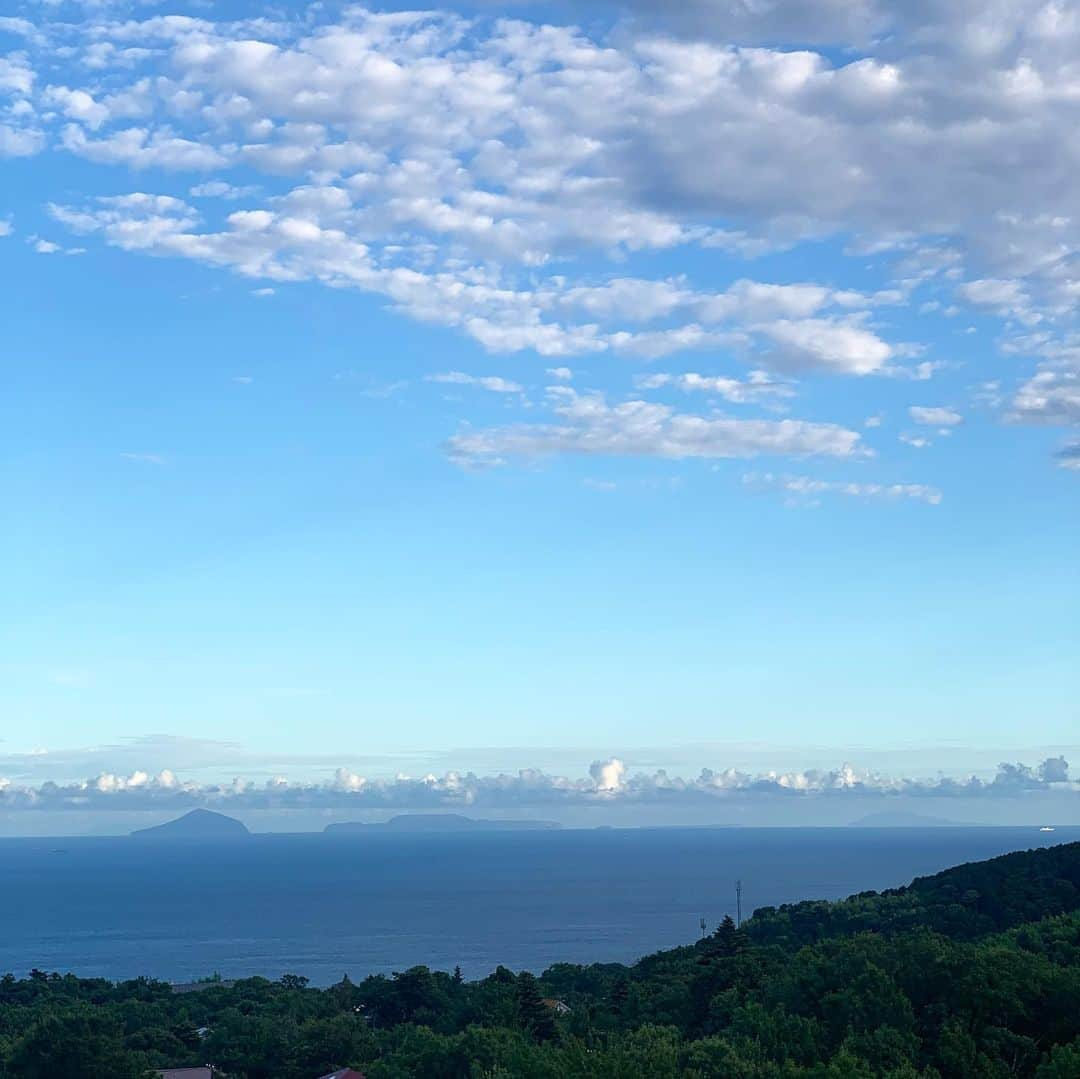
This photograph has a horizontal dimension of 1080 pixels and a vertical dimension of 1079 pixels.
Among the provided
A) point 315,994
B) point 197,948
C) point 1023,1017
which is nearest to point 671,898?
point 197,948

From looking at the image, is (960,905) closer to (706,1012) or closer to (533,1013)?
(706,1012)

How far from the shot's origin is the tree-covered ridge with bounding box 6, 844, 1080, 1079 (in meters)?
28.1

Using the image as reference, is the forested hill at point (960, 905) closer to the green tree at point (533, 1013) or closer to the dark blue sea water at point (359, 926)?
the green tree at point (533, 1013)

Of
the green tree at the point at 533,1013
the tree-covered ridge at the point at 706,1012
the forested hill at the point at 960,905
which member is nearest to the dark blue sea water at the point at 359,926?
the forested hill at the point at 960,905

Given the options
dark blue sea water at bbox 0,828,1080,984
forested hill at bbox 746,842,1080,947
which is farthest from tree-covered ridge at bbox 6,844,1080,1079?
dark blue sea water at bbox 0,828,1080,984

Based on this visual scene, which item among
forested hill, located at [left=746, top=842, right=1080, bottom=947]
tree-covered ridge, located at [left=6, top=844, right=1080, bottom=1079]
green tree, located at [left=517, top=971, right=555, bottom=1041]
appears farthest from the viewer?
forested hill, located at [left=746, top=842, right=1080, bottom=947]

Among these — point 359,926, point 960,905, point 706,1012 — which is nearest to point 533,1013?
point 706,1012

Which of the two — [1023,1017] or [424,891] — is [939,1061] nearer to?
[1023,1017]

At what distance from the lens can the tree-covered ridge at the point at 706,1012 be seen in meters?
28.1

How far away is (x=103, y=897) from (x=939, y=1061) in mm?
187387

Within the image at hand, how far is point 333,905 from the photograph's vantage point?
169750 mm

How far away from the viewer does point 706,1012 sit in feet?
133

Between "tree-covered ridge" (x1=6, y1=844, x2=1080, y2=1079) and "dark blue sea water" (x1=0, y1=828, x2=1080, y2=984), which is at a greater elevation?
"tree-covered ridge" (x1=6, y1=844, x2=1080, y2=1079)

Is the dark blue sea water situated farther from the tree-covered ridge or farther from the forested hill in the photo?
the tree-covered ridge
